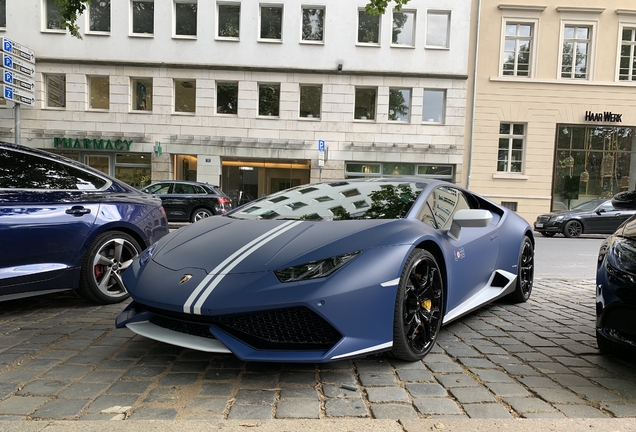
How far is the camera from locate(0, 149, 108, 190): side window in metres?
3.22

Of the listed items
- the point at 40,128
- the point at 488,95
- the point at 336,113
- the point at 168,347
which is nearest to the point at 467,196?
the point at 168,347

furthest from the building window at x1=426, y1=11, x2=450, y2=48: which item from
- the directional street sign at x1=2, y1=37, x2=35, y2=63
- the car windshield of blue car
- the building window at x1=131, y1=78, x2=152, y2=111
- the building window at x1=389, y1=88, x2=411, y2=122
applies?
the car windshield of blue car

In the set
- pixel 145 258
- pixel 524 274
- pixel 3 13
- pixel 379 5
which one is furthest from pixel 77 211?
pixel 3 13

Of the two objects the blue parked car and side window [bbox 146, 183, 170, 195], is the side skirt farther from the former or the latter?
side window [bbox 146, 183, 170, 195]

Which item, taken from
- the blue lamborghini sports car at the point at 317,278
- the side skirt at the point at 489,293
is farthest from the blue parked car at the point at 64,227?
the side skirt at the point at 489,293

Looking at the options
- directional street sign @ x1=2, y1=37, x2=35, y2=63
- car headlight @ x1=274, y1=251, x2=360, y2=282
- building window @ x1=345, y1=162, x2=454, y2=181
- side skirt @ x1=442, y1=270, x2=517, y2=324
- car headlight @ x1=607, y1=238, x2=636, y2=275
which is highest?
directional street sign @ x1=2, y1=37, x2=35, y2=63

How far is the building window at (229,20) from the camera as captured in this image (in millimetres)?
17672

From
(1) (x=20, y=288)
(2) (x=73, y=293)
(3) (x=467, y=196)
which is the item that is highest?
(3) (x=467, y=196)

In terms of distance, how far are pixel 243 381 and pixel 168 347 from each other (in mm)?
740

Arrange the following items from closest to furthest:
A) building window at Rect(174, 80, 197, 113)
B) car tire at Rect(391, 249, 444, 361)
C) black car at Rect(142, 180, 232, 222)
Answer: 1. car tire at Rect(391, 249, 444, 361)
2. black car at Rect(142, 180, 232, 222)
3. building window at Rect(174, 80, 197, 113)

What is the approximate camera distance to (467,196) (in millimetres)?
3777

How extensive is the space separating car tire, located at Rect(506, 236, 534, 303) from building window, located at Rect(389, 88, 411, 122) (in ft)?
47.0

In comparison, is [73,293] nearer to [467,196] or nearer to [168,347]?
[168,347]

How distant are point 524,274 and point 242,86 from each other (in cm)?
1543
